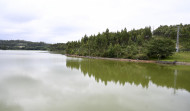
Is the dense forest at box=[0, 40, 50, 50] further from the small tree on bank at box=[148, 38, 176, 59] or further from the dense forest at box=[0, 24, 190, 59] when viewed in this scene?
the small tree on bank at box=[148, 38, 176, 59]

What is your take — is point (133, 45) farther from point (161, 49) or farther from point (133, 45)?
point (161, 49)

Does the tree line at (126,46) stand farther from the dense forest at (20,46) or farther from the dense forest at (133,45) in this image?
the dense forest at (20,46)

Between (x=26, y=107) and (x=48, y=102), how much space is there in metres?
0.91

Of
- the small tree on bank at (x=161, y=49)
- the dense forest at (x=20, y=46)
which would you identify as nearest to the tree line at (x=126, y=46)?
the small tree on bank at (x=161, y=49)

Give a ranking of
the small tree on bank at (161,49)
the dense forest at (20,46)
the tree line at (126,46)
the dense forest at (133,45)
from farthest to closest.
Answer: the dense forest at (20,46)
the dense forest at (133,45)
the tree line at (126,46)
the small tree on bank at (161,49)

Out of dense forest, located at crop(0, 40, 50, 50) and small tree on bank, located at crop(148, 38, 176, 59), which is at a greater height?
dense forest, located at crop(0, 40, 50, 50)

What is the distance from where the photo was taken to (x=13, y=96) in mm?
6371

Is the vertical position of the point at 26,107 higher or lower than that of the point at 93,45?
lower

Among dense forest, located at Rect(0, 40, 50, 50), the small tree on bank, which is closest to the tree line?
the small tree on bank

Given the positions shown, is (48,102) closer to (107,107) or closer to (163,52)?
(107,107)

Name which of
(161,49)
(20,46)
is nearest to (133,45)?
(161,49)

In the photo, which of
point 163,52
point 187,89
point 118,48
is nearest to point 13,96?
point 187,89

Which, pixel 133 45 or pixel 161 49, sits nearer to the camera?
pixel 161 49

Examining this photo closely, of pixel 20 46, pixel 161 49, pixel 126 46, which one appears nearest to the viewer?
pixel 161 49
